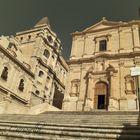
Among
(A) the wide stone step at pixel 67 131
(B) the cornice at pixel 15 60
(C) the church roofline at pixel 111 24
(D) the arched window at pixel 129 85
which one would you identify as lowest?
(A) the wide stone step at pixel 67 131

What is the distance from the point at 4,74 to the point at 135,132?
20268 mm

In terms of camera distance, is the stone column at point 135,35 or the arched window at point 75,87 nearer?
the arched window at point 75,87

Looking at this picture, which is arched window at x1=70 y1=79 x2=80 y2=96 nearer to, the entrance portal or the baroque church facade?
the baroque church facade

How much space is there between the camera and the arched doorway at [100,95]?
21.5m

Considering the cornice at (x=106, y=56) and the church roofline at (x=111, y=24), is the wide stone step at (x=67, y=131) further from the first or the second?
the church roofline at (x=111, y=24)

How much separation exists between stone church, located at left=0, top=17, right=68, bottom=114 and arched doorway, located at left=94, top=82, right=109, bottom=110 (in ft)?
15.0

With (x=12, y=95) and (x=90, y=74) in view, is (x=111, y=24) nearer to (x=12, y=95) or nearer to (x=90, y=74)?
(x=90, y=74)

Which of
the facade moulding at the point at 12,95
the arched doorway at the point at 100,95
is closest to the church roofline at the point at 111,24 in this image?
the arched doorway at the point at 100,95

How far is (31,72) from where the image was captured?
96.3 feet

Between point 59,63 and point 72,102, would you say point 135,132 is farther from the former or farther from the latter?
point 59,63

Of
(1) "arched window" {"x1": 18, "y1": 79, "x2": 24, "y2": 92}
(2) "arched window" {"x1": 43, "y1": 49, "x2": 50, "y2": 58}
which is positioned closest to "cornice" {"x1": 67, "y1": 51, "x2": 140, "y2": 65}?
(1) "arched window" {"x1": 18, "y1": 79, "x2": 24, "y2": 92}

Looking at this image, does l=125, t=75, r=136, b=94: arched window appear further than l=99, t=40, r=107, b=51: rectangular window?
No

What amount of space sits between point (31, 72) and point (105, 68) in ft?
39.8

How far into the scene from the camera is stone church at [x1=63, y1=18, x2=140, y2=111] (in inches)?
808
